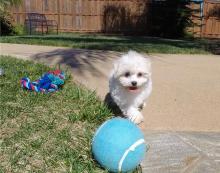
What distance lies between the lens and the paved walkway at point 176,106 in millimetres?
3791

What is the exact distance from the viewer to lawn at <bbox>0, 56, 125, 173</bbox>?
3.53m

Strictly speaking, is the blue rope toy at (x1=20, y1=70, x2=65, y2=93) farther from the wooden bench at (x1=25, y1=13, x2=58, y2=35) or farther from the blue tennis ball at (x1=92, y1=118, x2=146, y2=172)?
the wooden bench at (x1=25, y1=13, x2=58, y2=35)

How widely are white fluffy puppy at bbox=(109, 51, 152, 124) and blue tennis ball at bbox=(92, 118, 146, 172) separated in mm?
1313

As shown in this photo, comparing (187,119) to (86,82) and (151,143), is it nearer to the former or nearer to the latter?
(151,143)

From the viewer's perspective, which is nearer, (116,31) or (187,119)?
(187,119)

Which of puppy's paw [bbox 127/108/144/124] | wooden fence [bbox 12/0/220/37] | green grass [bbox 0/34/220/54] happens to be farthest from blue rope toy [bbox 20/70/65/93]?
wooden fence [bbox 12/0/220/37]

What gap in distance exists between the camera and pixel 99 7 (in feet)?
84.3

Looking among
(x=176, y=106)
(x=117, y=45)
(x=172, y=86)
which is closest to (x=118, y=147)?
(x=176, y=106)

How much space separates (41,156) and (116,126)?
751 millimetres

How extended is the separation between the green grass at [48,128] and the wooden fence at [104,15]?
1930 centimetres

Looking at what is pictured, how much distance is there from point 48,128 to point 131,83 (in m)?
1.09

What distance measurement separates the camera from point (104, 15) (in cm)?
2573

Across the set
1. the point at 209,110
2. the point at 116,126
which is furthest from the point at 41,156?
the point at 209,110

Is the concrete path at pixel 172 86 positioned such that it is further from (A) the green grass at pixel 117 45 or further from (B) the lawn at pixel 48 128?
(A) the green grass at pixel 117 45
